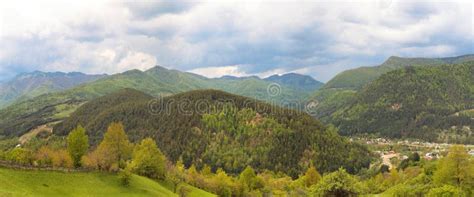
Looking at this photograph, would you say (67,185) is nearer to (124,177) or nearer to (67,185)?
(67,185)

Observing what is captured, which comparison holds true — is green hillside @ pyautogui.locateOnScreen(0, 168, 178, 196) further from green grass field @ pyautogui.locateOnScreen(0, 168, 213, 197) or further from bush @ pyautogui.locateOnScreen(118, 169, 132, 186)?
bush @ pyautogui.locateOnScreen(118, 169, 132, 186)

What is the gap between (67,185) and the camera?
306 feet

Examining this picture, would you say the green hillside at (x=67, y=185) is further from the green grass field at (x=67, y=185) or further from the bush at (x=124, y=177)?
the bush at (x=124, y=177)

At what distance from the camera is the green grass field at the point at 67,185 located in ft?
267

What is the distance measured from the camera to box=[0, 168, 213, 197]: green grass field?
267 ft

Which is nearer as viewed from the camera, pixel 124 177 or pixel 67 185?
pixel 67 185

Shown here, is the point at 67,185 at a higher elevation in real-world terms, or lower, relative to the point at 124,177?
higher

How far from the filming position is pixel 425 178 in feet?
434

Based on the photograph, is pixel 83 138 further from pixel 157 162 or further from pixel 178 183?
pixel 178 183

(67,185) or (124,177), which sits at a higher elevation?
(67,185)

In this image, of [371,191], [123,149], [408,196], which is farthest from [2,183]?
[371,191]

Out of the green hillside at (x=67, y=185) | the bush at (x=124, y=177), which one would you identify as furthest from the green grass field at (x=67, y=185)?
the bush at (x=124, y=177)

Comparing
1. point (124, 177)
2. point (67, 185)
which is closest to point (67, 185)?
point (67, 185)

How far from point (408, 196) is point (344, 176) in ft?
71.6
